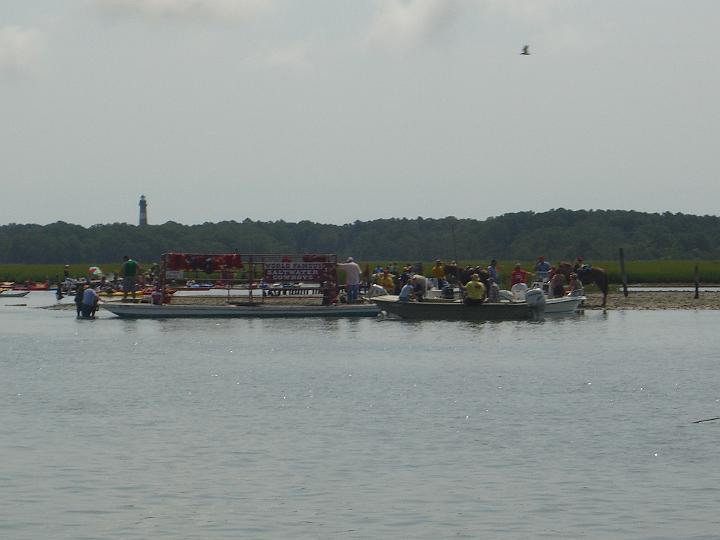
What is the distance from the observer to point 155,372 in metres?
33.3

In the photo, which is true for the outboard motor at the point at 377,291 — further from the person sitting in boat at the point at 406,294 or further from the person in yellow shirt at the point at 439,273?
the person sitting in boat at the point at 406,294

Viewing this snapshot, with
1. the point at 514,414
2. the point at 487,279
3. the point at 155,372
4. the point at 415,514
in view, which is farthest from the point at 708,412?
the point at 487,279

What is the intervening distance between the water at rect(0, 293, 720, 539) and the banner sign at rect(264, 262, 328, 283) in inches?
524

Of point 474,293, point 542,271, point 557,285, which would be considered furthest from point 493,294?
point 542,271

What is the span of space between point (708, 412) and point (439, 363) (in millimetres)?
11499

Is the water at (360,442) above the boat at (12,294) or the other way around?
the other way around

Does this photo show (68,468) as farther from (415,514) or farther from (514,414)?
(514,414)

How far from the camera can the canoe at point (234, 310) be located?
169ft

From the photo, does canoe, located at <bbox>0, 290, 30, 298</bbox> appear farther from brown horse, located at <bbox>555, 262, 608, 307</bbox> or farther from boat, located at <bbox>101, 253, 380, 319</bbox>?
brown horse, located at <bbox>555, 262, 608, 307</bbox>

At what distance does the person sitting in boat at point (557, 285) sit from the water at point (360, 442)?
1267 cm

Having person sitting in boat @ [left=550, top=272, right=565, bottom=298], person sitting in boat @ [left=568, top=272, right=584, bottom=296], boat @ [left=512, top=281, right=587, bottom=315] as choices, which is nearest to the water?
boat @ [left=512, top=281, right=587, bottom=315]

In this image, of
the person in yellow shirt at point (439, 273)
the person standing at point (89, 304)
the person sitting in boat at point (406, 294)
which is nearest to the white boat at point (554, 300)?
the person sitting in boat at point (406, 294)

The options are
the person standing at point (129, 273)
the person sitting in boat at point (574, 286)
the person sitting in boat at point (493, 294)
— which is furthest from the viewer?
the person standing at point (129, 273)

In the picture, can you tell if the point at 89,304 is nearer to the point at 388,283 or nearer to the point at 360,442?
the point at 388,283
